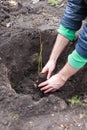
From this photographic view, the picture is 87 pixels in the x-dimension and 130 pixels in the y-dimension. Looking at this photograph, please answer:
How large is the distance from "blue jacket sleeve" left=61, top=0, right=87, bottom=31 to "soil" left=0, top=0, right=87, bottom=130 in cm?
42

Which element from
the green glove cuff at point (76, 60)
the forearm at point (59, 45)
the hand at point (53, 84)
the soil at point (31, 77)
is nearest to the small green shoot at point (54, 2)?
the soil at point (31, 77)

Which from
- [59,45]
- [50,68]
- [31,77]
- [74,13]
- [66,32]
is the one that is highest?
[74,13]

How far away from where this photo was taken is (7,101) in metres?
2.34

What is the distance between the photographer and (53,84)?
2525 mm

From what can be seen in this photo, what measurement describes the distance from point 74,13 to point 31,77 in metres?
0.85

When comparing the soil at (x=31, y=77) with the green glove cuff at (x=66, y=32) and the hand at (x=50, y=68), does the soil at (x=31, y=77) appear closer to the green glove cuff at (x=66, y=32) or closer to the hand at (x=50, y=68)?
the hand at (x=50, y=68)

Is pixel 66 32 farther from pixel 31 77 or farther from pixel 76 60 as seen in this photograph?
pixel 31 77

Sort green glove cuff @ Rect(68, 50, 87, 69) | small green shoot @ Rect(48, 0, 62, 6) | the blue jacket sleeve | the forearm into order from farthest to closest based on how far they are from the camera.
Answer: small green shoot @ Rect(48, 0, 62, 6)
the forearm
the blue jacket sleeve
green glove cuff @ Rect(68, 50, 87, 69)

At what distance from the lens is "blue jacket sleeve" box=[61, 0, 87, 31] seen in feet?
7.76

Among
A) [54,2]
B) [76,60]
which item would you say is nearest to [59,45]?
[76,60]

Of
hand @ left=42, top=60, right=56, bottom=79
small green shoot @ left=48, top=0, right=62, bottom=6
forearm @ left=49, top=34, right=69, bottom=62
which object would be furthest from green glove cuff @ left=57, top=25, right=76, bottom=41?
small green shoot @ left=48, top=0, right=62, bottom=6

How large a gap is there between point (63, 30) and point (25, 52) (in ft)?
1.69

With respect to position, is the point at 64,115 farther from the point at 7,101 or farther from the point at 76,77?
the point at 76,77

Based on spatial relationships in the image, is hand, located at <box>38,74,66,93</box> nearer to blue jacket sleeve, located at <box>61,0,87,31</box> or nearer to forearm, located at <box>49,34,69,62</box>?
forearm, located at <box>49,34,69,62</box>
